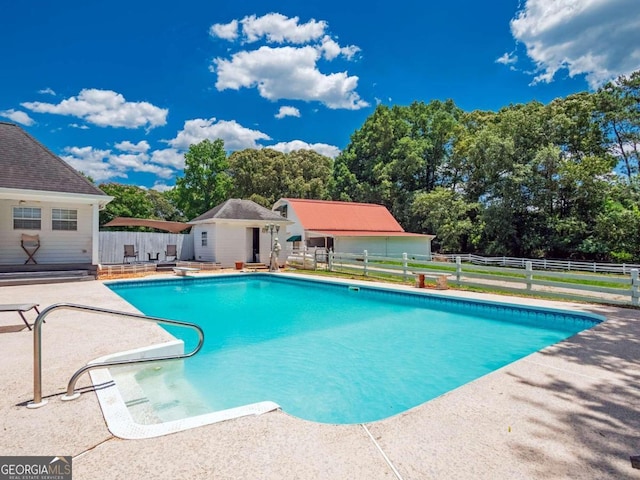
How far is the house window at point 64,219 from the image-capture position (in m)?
14.0

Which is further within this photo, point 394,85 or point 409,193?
point 409,193

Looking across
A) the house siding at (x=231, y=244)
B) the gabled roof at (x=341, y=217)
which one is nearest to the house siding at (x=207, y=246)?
the house siding at (x=231, y=244)

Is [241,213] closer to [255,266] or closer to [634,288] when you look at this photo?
[255,266]

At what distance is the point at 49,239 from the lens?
13.9 metres

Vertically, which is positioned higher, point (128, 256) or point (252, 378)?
point (128, 256)

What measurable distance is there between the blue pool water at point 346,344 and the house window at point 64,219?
443cm

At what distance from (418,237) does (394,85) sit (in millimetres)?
12562

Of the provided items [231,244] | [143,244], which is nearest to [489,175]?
[231,244]

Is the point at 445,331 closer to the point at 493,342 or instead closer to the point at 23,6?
the point at 493,342

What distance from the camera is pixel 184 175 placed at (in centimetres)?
3569

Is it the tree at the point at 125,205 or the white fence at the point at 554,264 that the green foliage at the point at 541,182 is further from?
the tree at the point at 125,205

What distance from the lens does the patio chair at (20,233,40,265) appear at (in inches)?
526

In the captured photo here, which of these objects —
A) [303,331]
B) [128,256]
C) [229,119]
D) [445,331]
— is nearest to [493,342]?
[445,331]

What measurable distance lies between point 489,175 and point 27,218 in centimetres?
2990
